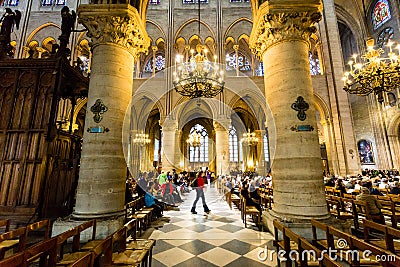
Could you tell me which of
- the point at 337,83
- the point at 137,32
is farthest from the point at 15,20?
the point at 337,83

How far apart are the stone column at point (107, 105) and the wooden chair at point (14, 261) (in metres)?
2.44

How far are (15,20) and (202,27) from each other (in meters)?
13.4

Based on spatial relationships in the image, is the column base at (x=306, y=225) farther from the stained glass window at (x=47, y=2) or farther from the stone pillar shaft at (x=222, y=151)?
the stained glass window at (x=47, y=2)

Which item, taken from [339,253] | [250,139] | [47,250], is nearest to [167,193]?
[47,250]

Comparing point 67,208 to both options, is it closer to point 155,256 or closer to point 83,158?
point 83,158

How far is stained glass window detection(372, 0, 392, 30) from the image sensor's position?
17625 millimetres

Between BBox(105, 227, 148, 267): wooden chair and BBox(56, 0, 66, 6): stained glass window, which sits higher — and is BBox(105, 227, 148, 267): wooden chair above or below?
below

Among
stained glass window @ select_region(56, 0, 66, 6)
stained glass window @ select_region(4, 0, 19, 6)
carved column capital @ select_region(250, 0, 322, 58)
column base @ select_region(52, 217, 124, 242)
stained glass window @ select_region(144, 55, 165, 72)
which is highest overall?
stained glass window @ select_region(56, 0, 66, 6)

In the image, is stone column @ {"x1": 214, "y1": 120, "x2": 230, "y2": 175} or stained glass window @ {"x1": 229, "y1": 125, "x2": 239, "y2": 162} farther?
stained glass window @ {"x1": 229, "y1": 125, "x2": 239, "y2": 162}

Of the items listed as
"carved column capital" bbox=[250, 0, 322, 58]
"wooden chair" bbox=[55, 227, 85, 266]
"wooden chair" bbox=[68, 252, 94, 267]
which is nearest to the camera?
"wooden chair" bbox=[68, 252, 94, 267]

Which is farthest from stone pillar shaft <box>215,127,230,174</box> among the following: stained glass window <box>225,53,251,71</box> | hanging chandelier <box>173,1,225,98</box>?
hanging chandelier <box>173,1,225,98</box>

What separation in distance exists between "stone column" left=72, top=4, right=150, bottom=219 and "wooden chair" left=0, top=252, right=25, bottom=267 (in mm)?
2435

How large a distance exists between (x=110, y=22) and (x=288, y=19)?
3973mm

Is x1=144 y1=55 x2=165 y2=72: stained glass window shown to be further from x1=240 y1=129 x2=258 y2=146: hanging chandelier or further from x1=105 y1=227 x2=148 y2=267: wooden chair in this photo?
x1=105 y1=227 x2=148 y2=267: wooden chair
